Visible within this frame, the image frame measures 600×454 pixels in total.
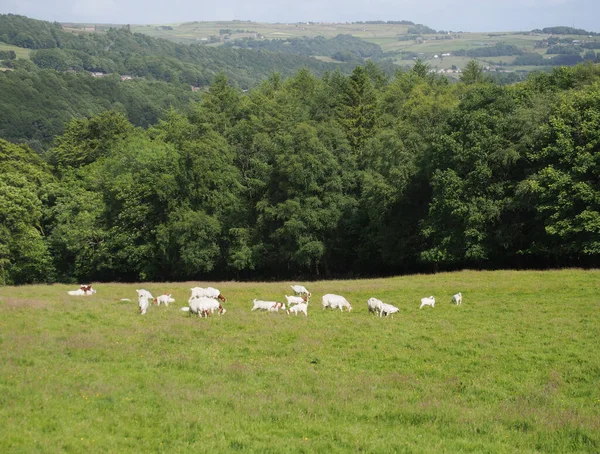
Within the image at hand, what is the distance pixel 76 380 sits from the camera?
18484 mm

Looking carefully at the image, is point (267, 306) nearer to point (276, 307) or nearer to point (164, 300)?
point (276, 307)

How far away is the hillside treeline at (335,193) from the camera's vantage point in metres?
47.0

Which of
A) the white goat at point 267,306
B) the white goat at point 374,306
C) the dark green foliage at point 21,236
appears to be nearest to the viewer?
the white goat at point 374,306

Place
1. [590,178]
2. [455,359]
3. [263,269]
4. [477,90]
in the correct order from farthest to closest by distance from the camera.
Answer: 1. [263,269]
2. [477,90]
3. [590,178]
4. [455,359]

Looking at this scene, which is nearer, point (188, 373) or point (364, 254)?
point (188, 373)

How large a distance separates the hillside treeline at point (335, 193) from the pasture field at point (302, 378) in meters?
15.7

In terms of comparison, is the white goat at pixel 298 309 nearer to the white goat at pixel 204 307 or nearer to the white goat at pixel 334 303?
the white goat at pixel 334 303

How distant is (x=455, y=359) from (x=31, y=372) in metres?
14.1

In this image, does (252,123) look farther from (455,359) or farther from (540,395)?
(540,395)

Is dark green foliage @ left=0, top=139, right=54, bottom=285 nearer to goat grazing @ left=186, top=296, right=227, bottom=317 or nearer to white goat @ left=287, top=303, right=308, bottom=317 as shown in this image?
goat grazing @ left=186, top=296, right=227, bottom=317

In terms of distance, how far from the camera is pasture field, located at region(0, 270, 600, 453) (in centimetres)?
1440

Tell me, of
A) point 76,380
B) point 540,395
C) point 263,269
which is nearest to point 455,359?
point 540,395

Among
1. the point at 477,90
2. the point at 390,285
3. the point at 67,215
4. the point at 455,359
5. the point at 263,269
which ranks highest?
the point at 477,90

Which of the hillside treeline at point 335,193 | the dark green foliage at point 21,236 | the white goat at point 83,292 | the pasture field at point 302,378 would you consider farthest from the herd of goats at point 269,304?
the dark green foliage at point 21,236
